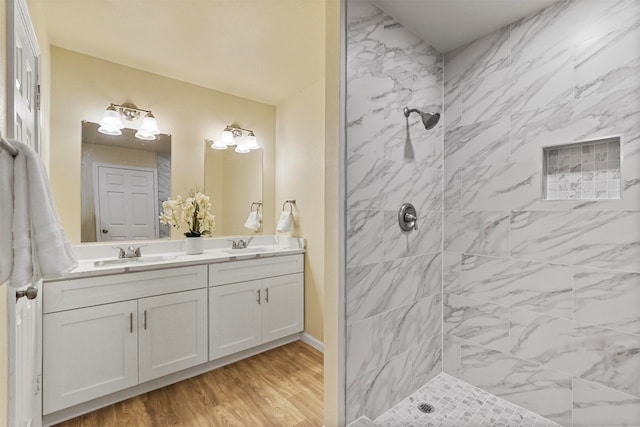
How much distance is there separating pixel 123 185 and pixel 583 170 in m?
3.16

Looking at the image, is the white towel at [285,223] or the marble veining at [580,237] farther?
the white towel at [285,223]

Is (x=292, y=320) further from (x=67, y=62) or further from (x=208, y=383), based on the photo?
(x=67, y=62)

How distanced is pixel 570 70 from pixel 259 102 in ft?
8.82

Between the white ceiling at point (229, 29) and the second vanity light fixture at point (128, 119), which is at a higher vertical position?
the white ceiling at point (229, 29)

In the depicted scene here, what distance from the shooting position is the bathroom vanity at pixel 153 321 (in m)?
1.72

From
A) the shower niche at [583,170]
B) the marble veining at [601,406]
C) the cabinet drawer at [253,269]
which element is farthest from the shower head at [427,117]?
the cabinet drawer at [253,269]

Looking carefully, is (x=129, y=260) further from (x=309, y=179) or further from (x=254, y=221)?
(x=309, y=179)

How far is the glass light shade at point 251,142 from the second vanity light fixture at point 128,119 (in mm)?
875

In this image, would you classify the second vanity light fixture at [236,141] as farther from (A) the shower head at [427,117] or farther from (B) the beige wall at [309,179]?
(A) the shower head at [427,117]

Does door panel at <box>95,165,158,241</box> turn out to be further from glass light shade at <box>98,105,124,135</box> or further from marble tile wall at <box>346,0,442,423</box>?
marble tile wall at <box>346,0,442,423</box>

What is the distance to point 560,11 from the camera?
Result: 1.47 meters

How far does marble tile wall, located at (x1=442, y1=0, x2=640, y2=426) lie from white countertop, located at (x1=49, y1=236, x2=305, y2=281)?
1.60 meters

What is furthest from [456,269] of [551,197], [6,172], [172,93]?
[172,93]

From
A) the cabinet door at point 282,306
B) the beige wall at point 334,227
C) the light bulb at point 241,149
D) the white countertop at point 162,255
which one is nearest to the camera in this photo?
the beige wall at point 334,227
